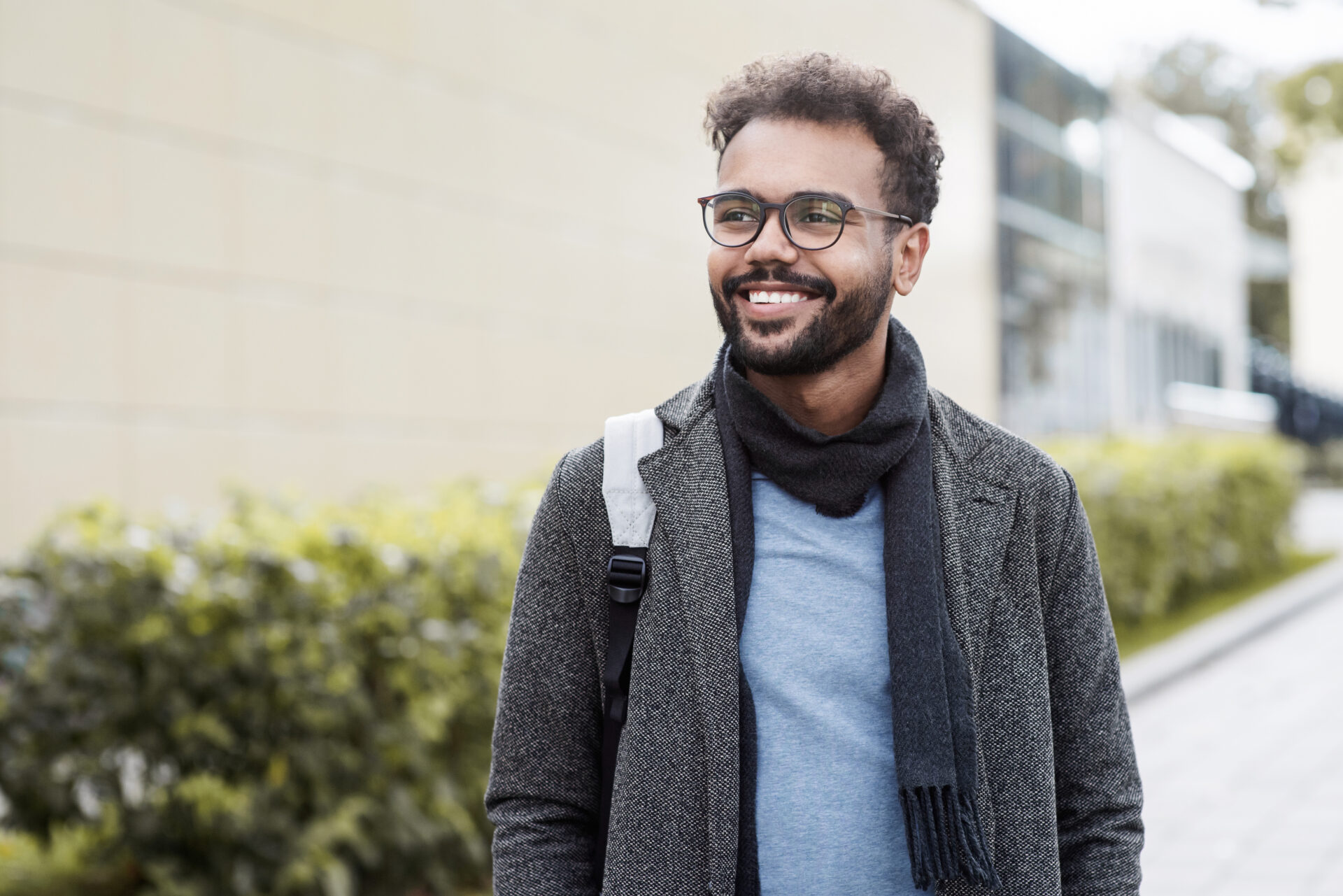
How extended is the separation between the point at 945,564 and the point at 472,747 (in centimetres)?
341

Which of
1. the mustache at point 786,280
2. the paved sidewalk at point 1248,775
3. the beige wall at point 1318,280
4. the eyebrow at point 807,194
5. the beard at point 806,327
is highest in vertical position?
the beige wall at point 1318,280

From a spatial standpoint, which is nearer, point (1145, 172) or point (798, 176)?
point (798, 176)

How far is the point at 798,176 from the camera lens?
6.11 feet

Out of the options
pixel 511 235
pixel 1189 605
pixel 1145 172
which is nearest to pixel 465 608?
pixel 511 235

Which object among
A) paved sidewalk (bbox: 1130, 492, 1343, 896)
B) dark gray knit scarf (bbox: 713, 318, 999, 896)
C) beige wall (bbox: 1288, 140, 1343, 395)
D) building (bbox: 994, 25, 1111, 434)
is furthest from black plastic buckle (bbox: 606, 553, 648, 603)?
beige wall (bbox: 1288, 140, 1343, 395)

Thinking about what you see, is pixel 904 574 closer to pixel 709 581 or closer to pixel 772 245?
pixel 709 581

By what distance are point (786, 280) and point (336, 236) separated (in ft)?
27.3

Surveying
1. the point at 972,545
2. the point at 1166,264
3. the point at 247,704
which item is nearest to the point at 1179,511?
the point at 247,704

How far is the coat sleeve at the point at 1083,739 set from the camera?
1.94 meters

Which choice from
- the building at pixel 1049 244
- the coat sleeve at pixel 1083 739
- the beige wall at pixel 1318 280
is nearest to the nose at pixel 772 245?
the coat sleeve at pixel 1083 739

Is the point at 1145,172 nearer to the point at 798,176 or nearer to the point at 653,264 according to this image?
the point at 653,264

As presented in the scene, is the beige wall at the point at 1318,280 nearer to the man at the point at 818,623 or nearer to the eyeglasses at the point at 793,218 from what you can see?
the man at the point at 818,623

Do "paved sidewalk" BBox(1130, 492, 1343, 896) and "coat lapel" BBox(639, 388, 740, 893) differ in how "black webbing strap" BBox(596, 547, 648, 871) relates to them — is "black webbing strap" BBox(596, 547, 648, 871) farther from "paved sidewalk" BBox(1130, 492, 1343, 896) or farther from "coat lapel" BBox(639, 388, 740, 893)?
"paved sidewalk" BBox(1130, 492, 1343, 896)

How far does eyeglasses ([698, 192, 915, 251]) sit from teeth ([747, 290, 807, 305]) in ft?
0.22
